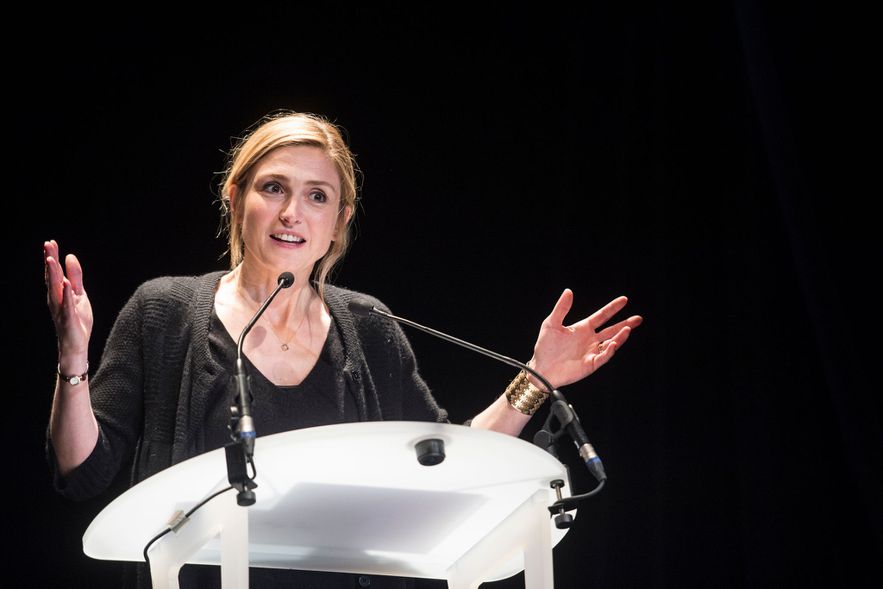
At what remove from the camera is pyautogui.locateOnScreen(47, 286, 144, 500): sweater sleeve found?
5.82ft

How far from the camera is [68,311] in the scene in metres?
1.54

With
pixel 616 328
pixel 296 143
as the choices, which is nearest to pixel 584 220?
pixel 616 328

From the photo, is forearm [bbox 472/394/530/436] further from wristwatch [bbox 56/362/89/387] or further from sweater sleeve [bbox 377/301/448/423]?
wristwatch [bbox 56/362/89/387]

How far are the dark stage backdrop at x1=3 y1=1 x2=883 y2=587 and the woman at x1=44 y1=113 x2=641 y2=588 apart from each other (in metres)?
0.75

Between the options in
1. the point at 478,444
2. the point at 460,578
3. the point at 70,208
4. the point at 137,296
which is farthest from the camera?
the point at 70,208

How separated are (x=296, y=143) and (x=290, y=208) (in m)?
0.18

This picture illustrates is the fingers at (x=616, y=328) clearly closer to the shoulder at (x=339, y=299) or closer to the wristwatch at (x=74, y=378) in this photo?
the shoulder at (x=339, y=299)

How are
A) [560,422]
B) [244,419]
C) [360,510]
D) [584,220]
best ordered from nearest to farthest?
[244,419] → [360,510] → [560,422] → [584,220]

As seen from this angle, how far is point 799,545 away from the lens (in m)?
2.53

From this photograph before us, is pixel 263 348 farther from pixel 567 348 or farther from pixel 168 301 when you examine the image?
pixel 567 348

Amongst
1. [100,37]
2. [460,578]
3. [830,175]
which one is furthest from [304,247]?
[830,175]

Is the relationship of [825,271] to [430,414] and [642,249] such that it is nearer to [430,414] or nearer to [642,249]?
[642,249]

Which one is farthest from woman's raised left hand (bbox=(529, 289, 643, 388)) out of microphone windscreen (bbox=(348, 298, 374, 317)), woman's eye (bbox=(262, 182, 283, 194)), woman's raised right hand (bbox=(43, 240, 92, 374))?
Answer: woman's raised right hand (bbox=(43, 240, 92, 374))

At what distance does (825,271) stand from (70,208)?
2.09 m
